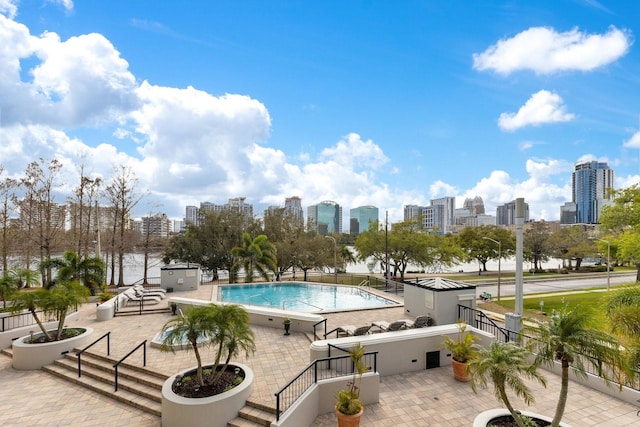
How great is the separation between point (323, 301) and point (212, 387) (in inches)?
501

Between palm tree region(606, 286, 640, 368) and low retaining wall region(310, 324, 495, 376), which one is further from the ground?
palm tree region(606, 286, 640, 368)

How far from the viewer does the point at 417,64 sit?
54.4 feet

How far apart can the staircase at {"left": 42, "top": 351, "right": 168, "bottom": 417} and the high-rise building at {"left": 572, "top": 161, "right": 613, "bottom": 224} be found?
10971cm

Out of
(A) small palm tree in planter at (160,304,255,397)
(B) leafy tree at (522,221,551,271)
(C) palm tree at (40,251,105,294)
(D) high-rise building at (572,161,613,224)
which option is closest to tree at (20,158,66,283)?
(C) palm tree at (40,251,105,294)

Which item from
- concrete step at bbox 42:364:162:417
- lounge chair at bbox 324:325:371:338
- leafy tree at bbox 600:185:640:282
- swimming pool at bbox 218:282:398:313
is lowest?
concrete step at bbox 42:364:162:417

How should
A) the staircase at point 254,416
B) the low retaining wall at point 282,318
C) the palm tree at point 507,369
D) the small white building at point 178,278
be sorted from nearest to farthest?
the palm tree at point 507,369 → the staircase at point 254,416 → the low retaining wall at point 282,318 → the small white building at point 178,278

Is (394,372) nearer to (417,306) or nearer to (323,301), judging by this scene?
(417,306)

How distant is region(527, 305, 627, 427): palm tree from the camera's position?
18.0ft

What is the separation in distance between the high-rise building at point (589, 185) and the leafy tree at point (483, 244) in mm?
59457

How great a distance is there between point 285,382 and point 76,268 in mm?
15134

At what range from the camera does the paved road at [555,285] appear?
3050cm

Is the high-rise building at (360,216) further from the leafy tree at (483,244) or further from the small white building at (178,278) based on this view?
the small white building at (178,278)

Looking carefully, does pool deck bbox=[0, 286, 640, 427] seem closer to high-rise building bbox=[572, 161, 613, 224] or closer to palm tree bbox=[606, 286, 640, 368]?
palm tree bbox=[606, 286, 640, 368]

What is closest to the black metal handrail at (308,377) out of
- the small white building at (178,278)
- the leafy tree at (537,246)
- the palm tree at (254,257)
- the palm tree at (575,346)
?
the palm tree at (575,346)
